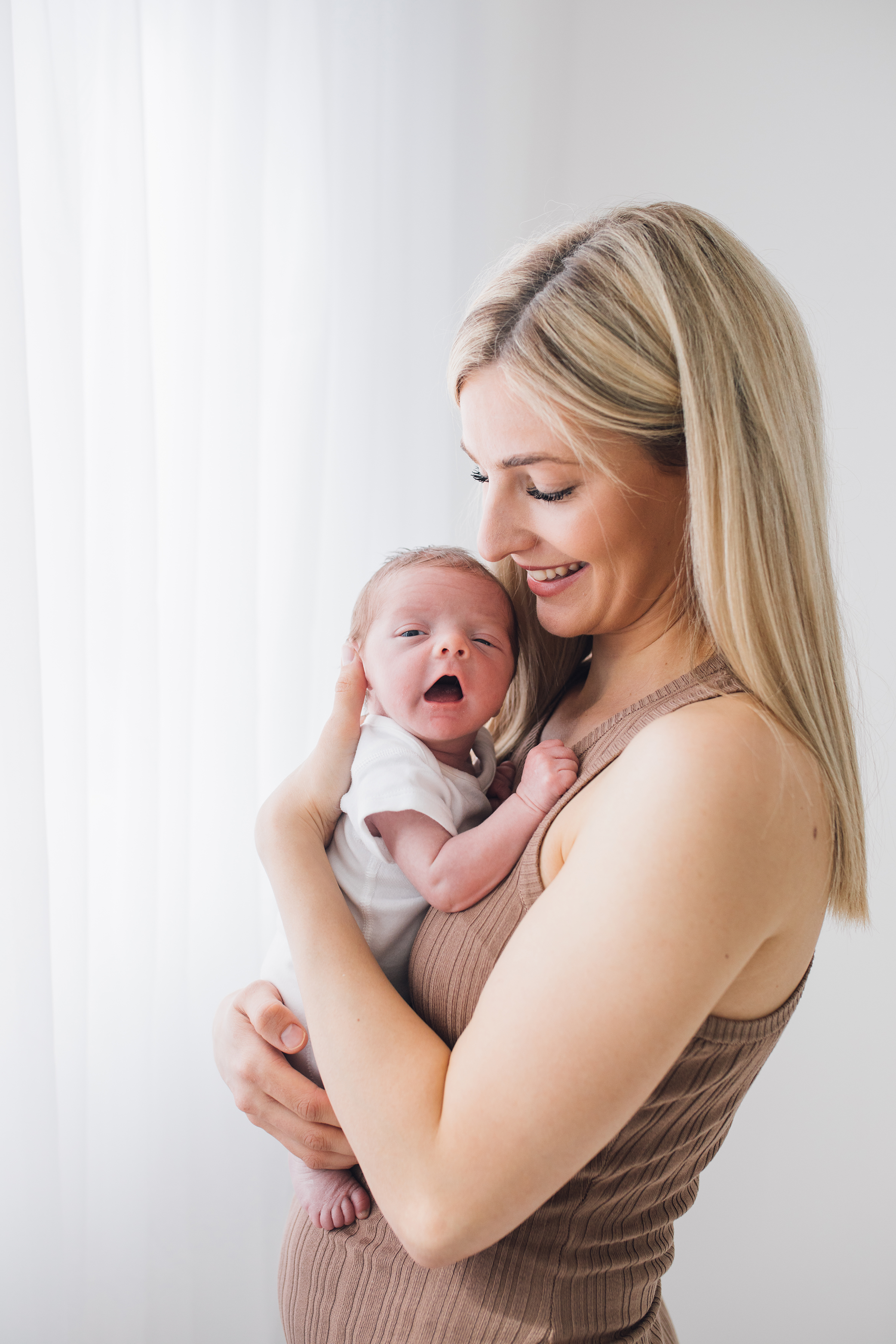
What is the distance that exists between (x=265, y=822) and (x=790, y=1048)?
5.82 ft

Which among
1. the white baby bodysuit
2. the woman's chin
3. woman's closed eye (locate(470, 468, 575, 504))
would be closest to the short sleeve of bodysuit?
the white baby bodysuit

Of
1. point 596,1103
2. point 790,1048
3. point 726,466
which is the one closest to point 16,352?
point 726,466

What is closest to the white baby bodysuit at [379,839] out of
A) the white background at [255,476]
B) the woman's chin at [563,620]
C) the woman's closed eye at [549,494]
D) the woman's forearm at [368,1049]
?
the woman's forearm at [368,1049]

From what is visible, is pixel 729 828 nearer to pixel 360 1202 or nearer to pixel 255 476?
pixel 360 1202

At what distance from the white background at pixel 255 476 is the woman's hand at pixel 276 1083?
1.85ft

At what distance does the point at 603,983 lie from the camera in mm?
755

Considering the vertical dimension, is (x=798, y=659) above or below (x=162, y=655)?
above

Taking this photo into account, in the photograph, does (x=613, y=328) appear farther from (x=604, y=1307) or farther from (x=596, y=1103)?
(x=604, y=1307)

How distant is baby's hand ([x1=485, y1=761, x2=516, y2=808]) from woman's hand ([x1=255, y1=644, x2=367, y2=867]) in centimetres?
21

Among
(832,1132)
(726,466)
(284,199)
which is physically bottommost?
(832,1132)

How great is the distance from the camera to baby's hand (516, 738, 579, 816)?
1.05 m

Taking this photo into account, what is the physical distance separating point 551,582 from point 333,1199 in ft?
2.63

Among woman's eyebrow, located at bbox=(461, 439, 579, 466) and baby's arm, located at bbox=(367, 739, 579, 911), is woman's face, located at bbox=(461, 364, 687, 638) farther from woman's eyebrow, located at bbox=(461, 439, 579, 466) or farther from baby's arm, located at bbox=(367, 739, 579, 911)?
baby's arm, located at bbox=(367, 739, 579, 911)

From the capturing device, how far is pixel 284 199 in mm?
1867
